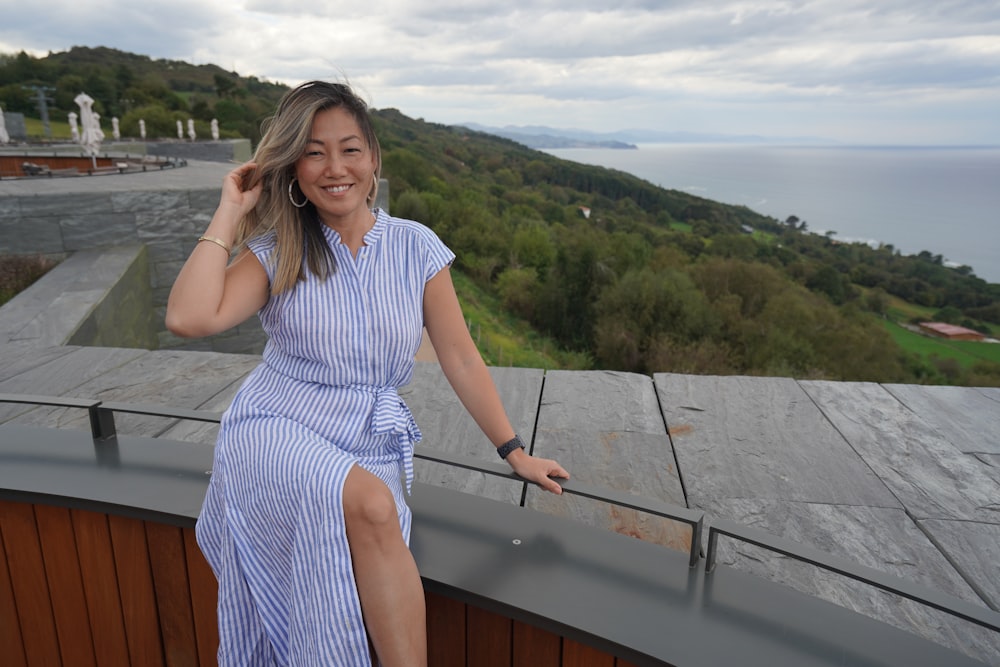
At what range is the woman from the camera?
3.74ft

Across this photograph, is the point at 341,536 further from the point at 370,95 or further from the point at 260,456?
the point at 370,95

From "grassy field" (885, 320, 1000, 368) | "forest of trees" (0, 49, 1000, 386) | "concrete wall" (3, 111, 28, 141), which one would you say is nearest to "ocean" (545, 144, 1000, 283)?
"forest of trees" (0, 49, 1000, 386)

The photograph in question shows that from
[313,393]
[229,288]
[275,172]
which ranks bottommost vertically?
[313,393]

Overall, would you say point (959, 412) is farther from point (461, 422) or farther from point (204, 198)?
point (204, 198)

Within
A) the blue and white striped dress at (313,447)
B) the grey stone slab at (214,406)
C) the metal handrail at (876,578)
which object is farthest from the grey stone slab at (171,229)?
the metal handrail at (876,578)

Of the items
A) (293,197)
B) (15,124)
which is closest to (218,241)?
(293,197)

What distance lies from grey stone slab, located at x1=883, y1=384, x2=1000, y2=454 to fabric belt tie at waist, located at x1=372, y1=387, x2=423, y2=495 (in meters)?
2.44

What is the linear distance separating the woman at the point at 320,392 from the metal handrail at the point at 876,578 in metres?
0.44

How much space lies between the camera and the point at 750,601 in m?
1.25

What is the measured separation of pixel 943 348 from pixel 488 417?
96.8 ft

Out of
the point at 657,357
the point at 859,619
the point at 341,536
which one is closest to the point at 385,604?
the point at 341,536

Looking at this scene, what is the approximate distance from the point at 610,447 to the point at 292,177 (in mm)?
1699

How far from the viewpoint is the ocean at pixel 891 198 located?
44.2 metres

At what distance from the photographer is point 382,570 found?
1.13 meters
